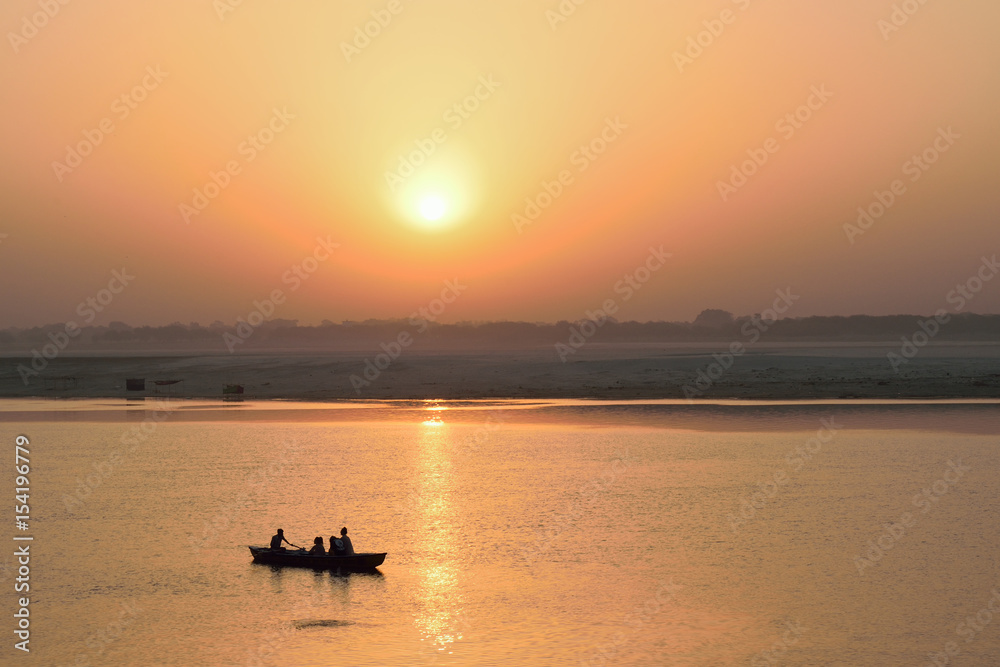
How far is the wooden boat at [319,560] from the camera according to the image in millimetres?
26375

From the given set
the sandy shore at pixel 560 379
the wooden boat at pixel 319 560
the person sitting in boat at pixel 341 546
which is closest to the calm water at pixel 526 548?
the wooden boat at pixel 319 560

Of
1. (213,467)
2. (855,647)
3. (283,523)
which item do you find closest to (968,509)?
(855,647)

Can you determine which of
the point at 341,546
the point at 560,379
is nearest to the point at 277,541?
the point at 341,546

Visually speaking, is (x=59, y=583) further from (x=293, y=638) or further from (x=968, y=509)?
(x=968, y=509)

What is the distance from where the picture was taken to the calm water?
20422mm

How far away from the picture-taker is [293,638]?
20766 millimetres

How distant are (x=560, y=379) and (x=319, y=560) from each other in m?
73.7

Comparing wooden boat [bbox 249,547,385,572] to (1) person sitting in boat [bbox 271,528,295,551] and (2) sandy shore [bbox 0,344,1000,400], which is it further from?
(2) sandy shore [bbox 0,344,1000,400]

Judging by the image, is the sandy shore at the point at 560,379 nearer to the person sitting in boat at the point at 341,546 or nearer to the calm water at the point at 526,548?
the calm water at the point at 526,548

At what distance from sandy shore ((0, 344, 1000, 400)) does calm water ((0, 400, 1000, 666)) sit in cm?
3170

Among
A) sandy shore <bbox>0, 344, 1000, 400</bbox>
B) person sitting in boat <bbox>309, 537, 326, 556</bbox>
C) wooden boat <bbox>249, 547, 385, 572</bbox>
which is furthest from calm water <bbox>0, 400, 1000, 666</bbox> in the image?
sandy shore <bbox>0, 344, 1000, 400</bbox>

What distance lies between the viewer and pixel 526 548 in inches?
1130

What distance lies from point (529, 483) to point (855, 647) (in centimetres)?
2124

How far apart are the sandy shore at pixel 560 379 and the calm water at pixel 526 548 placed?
31699 millimetres
